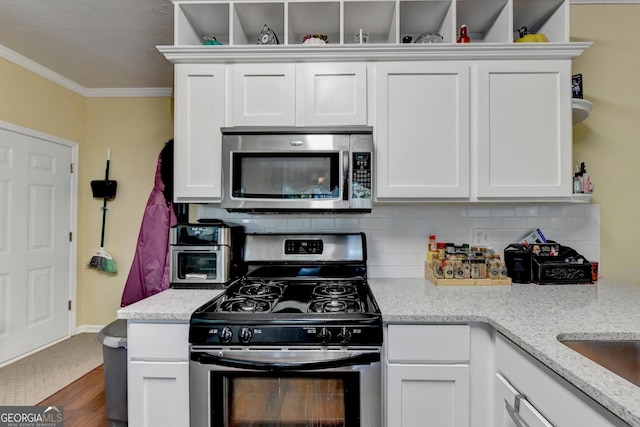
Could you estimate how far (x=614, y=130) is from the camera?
196cm

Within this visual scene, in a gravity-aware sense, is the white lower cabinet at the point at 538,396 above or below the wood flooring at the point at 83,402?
above

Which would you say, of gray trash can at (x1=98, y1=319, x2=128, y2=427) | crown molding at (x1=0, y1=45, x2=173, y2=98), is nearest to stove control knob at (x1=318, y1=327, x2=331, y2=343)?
gray trash can at (x1=98, y1=319, x2=128, y2=427)

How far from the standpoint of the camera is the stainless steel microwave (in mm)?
1617

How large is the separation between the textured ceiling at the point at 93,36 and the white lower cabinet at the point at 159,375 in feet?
6.49

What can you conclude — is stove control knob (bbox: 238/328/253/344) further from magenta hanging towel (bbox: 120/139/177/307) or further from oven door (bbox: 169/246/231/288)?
magenta hanging towel (bbox: 120/139/177/307)

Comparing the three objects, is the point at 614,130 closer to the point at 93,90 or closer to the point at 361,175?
the point at 361,175

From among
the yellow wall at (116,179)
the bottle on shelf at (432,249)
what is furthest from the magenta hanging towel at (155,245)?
the bottle on shelf at (432,249)

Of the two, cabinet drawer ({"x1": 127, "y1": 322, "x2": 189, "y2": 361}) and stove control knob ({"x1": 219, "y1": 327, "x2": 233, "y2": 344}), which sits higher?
stove control knob ({"x1": 219, "y1": 327, "x2": 233, "y2": 344})

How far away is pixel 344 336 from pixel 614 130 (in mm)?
2131

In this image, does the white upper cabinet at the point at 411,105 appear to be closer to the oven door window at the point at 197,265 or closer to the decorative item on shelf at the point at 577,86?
the decorative item on shelf at the point at 577,86

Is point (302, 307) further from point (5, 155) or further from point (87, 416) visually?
point (5, 155)

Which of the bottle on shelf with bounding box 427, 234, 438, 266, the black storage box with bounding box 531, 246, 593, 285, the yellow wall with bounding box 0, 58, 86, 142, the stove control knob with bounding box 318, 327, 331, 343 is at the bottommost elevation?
the stove control knob with bounding box 318, 327, 331, 343

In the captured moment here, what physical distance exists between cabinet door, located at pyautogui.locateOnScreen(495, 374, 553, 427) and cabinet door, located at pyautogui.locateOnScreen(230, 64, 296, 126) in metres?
1.52

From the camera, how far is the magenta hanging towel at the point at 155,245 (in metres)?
2.76
